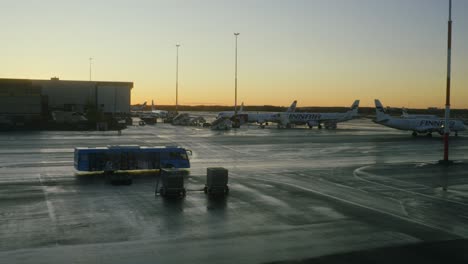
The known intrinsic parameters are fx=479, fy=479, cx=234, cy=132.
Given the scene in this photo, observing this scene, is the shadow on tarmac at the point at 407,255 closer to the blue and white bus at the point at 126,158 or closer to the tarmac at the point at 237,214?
the tarmac at the point at 237,214

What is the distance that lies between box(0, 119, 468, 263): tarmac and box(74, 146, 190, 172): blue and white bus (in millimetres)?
891

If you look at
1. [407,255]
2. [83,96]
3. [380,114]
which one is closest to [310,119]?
[380,114]

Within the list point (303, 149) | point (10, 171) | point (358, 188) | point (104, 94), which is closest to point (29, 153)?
point (10, 171)

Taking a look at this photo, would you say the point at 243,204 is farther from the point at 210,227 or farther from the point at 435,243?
the point at 435,243

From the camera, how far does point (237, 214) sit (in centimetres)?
1988

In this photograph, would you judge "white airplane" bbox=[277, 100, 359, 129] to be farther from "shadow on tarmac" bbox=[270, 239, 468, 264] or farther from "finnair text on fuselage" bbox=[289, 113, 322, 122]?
"shadow on tarmac" bbox=[270, 239, 468, 264]

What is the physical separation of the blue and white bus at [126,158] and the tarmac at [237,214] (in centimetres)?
89

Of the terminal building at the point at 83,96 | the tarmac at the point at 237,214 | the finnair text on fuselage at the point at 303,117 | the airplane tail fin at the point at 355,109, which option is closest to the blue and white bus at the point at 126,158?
the tarmac at the point at 237,214

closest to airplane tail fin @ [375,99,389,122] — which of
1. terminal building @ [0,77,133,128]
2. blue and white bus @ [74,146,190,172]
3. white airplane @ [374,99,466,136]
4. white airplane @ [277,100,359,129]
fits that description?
white airplane @ [374,99,466,136]

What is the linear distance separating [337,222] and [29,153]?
32.6 m

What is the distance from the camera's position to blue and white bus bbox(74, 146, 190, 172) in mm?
30250

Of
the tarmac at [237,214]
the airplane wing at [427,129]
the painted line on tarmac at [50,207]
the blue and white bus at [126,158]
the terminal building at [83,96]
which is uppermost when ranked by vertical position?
the terminal building at [83,96]

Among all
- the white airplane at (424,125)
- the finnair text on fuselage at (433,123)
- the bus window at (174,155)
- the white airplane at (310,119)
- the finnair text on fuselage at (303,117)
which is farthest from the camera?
the finnair text on fuselage at (303,117)

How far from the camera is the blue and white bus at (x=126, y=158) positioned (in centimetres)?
3025
